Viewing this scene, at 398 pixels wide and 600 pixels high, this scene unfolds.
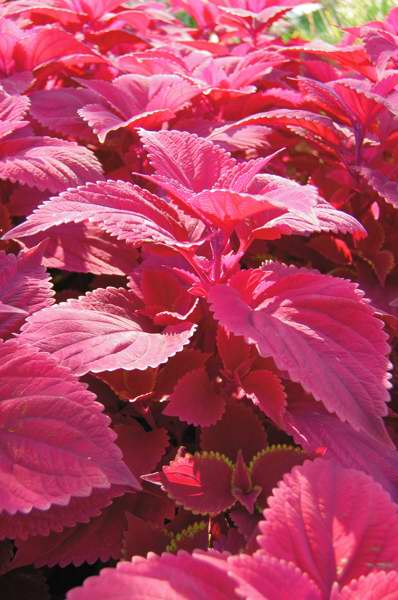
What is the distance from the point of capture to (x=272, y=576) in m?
0.60

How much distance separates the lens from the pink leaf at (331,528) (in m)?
0.64

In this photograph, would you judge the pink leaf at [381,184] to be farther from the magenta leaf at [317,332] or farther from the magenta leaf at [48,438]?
the magenta leaf at [48,438]

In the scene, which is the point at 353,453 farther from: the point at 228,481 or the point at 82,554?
the point at 82,554

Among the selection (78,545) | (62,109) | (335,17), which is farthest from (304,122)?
(335,17)

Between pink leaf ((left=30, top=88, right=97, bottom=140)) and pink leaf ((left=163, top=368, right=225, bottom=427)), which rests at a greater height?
pink leaf ((left=30, top=88, right=97, bottom=140))

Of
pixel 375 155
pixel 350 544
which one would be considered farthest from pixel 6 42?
pixel 350 544

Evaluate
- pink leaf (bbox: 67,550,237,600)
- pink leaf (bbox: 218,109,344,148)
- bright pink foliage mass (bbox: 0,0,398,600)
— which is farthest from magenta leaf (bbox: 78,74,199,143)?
pink leaf (bbox: 67,550,237,600)

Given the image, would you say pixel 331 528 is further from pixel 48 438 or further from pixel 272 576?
pixel 48 438

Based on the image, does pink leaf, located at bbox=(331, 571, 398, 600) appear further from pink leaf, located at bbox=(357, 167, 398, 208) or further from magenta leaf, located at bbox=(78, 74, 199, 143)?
magenta leaf, located at bbox=(78, 74, 199, 143)

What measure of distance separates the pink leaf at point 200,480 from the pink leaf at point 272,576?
0.66 ft

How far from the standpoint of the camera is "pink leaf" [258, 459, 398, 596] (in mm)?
639

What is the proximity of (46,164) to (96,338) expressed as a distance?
363 millimetres

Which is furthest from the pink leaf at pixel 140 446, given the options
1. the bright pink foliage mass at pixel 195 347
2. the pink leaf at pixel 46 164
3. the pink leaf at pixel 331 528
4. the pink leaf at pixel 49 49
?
the pink leaf at pixel 49 49

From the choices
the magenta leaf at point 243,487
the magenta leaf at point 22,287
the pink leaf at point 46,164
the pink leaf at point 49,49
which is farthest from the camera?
the pink leaf at point 49,49
